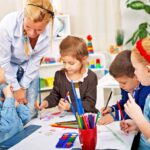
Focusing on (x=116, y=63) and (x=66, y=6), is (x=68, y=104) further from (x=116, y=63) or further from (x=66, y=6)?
(x=66, y=6)

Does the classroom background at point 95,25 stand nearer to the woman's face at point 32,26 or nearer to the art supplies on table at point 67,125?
the woman's face at point 32,26

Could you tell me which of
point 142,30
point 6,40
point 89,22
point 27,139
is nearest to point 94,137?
point 27,139

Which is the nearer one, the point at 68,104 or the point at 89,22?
the point at 68,104

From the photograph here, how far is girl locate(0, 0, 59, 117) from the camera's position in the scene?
146 centimetres

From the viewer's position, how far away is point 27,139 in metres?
1.13

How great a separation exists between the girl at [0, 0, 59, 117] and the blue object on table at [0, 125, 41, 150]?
1.12 feet

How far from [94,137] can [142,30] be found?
2.15 meters

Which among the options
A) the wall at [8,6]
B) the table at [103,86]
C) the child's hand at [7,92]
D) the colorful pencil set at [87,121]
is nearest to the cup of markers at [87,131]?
the colorful pencil set at [87,121]

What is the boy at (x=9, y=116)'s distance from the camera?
1147 mm

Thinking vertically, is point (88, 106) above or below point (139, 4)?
below

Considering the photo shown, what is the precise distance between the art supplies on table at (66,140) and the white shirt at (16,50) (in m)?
0.69

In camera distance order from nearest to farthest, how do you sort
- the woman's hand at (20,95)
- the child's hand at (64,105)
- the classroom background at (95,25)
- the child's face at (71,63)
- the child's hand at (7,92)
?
the child's hand at (7,92) < the child's hand at (64,105) < the child's face at (71,63) < the woman's hand at (20,95) < the classroom background at (95,25)

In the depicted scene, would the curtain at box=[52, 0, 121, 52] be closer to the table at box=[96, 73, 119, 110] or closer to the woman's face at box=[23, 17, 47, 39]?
the table at box=[96, 73, 119, 110]

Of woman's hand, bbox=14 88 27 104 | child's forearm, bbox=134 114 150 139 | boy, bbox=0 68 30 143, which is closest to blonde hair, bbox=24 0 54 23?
boy, bbox=0 68 30 143
